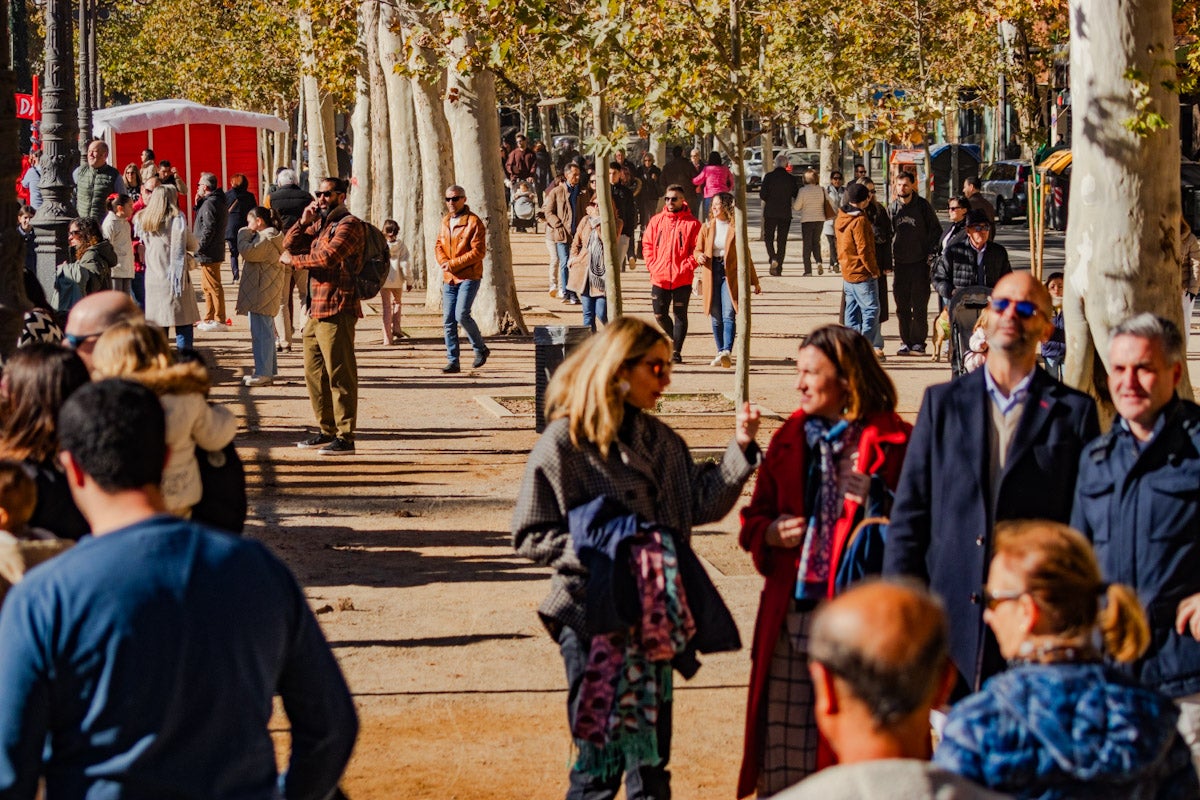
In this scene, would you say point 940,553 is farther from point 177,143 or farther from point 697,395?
point 177,143

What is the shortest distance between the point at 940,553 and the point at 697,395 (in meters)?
11.0

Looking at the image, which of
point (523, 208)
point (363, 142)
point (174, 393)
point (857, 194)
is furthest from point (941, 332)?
point (523, 208)

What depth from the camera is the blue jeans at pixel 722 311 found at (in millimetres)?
18312

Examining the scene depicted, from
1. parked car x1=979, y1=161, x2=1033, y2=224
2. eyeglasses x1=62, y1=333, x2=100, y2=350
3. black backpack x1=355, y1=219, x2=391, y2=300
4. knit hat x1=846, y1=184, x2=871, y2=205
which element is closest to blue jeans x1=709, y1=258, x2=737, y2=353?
knit hat x1=846, y1=184, x2=871, y2=205

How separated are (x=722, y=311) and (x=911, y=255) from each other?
2.30 meters

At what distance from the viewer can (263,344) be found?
17312 mm

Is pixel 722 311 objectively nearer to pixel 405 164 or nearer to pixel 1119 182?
pixel 405 164

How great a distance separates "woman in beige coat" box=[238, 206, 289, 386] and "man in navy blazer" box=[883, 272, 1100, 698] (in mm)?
11977

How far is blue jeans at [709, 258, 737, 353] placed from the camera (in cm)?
1831

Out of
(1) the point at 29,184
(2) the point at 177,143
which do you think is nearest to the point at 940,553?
(1) the point at 29,184

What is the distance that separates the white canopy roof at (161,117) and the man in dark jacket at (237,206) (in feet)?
23.0

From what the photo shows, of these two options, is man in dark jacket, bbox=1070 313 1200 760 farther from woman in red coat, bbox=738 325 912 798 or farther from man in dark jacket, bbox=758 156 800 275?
man in dark jacket, bbox=758 156 800 275

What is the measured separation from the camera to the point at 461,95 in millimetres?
21141

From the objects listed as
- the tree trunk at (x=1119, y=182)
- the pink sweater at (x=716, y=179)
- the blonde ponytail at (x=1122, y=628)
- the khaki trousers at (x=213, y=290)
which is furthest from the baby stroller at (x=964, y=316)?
the pink sweater at (x=716, y=179)
